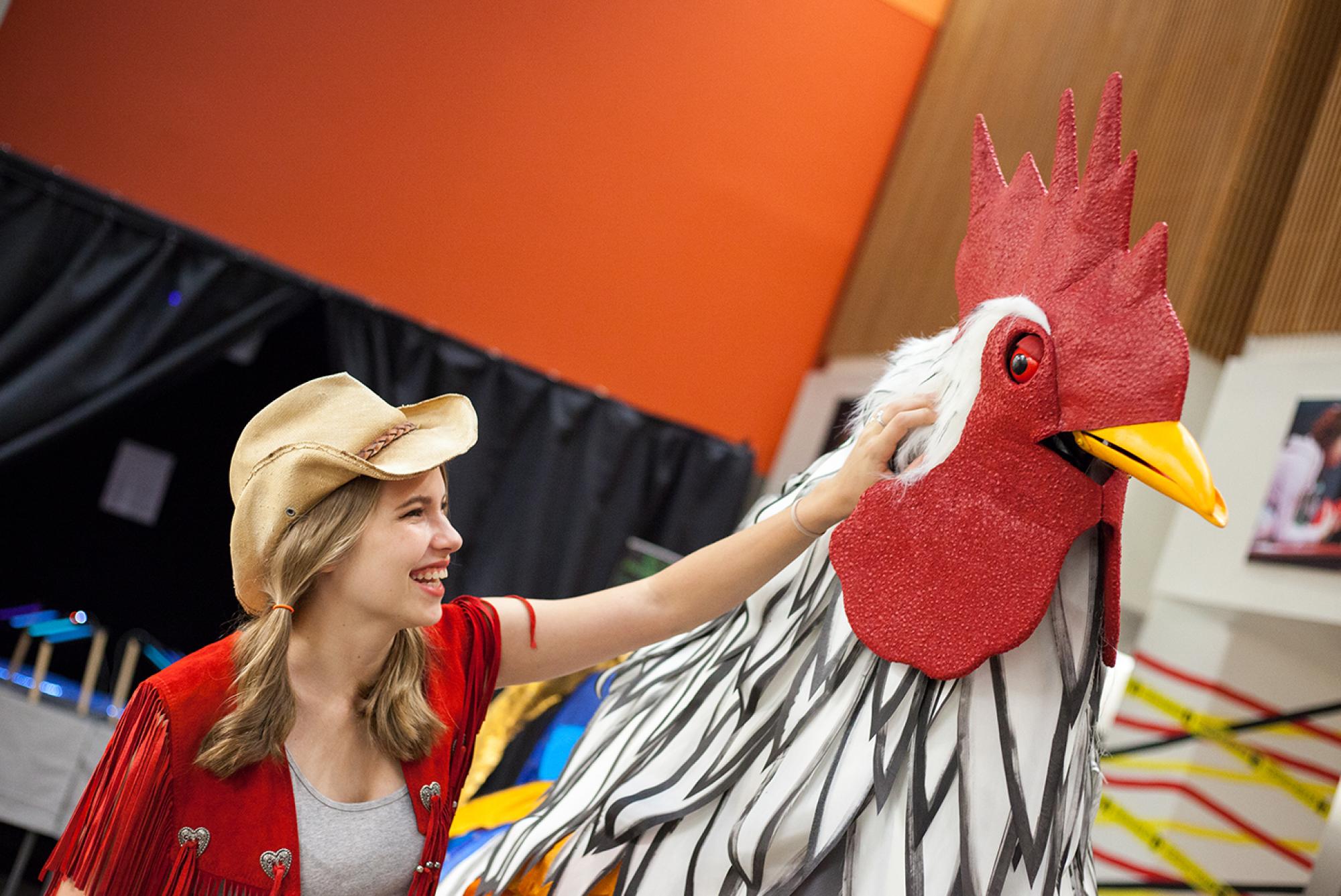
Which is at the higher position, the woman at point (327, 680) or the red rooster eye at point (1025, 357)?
the red rooster eye at point (1025, 357)

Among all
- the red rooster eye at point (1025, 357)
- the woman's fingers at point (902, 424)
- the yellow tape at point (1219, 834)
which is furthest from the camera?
the yellow tape at point (1219, 834)

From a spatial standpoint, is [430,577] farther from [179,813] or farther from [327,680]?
[179,813]

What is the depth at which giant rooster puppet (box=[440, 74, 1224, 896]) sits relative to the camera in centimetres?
111

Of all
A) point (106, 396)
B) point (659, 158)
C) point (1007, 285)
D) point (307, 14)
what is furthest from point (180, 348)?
point (1007, 285)

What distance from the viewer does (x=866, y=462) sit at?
132 cm

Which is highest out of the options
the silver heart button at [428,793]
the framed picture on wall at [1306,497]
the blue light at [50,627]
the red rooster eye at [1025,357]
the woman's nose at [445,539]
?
the framed picture on wall at [1306,497]

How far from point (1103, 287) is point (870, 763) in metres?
0.52

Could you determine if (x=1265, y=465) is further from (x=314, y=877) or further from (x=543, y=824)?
(x=314, y=877)

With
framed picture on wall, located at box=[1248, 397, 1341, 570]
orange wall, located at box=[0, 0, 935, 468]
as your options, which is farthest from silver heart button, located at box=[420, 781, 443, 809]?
orange wall, located at box=[0, 0, 935, 468]

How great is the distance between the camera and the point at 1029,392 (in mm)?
1142

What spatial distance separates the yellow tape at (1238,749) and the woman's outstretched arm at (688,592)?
2563 mm

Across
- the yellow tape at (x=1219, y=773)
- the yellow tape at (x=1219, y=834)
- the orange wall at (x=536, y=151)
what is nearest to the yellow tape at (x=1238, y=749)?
the yellow tape at (x=1219, y=773)

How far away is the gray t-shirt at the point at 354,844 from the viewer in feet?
4.39

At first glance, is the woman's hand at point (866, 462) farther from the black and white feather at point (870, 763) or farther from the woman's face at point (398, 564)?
the woman's face at point (398, 564)
